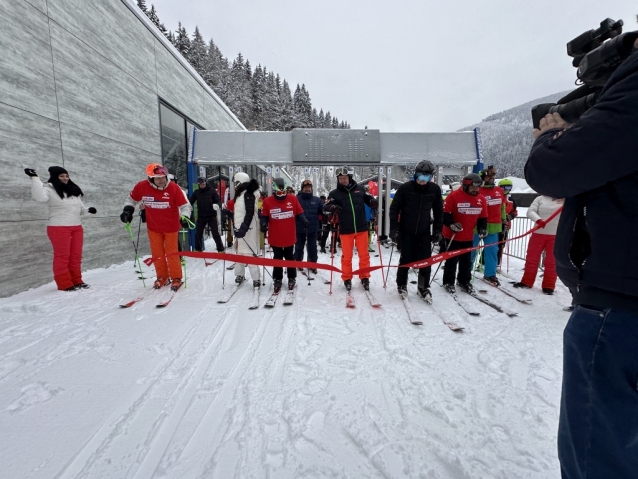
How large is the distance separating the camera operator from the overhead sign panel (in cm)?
785

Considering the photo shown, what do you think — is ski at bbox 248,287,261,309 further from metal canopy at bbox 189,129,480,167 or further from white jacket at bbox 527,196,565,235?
white jacket at bbox 527,196,565,235

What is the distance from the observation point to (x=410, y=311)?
4.23 m

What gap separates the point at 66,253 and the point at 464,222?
687 cm

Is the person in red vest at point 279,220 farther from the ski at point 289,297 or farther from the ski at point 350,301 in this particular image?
the ski at point 350,301

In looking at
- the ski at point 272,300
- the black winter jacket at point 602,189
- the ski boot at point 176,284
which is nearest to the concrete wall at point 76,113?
the ski boot at point 176,284

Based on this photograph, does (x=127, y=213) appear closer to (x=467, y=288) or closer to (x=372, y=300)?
(x=372, y=300)

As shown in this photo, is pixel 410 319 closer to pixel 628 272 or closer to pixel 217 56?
pixel 628 272

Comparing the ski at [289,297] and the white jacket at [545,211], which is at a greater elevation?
the white jacket at [545,211]

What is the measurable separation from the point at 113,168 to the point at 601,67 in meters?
8.66

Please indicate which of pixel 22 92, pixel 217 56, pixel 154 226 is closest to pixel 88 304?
pixel 154 226

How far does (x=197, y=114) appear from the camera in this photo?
11.9 metres

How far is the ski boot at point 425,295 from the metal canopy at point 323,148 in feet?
16.0

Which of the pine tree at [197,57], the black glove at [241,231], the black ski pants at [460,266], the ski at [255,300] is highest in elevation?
the pine tree at [197,57]

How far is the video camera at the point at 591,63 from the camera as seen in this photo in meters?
1.02
